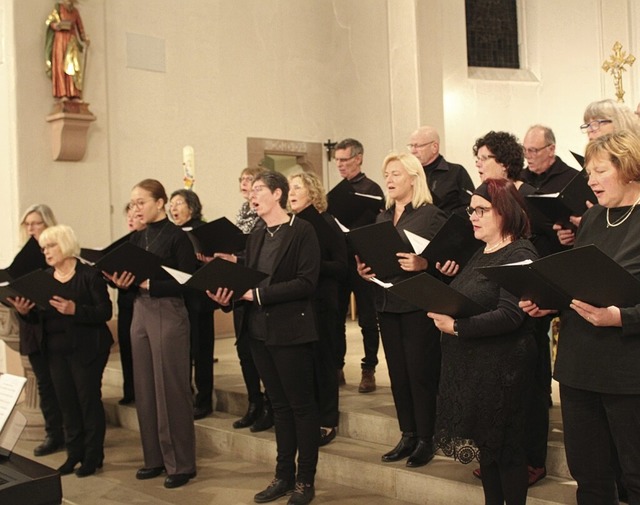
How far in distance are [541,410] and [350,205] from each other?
6.34 feet

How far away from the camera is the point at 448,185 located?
4895 millimetres

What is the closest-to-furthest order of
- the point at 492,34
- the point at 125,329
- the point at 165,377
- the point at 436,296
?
the point at 436,296
the point at 165,377
the point at 125,329
the point at 492,34

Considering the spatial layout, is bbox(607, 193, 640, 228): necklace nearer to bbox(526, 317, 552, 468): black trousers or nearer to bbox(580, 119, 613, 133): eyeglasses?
bbox(526, 317, 552, 468): black trousers

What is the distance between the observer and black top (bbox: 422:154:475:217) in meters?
4.86

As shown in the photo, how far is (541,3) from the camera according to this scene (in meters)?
12.1

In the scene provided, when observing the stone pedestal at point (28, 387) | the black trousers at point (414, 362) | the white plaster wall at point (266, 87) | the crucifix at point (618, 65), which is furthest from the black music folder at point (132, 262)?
the crucifix at point (618, 65)

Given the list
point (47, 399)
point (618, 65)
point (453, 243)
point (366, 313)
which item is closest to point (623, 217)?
point (453, 243)

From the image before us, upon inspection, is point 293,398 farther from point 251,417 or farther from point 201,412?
point 201,412

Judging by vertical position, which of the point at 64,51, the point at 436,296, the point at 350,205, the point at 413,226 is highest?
the point at 64,51

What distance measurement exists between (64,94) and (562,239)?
5.88 m

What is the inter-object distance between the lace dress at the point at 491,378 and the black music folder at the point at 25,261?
343 centimetres

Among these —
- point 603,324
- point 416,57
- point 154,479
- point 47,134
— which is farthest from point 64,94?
A: point 603,324

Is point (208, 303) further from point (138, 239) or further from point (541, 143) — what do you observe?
point (541, 143)

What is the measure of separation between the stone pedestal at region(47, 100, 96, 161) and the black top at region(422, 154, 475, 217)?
448cm
